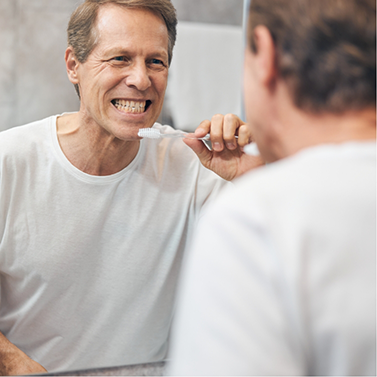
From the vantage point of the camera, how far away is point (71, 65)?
75 cm

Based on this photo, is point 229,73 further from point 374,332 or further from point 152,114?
point 374,332

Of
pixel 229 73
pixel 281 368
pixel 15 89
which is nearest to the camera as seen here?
pixel 281 368

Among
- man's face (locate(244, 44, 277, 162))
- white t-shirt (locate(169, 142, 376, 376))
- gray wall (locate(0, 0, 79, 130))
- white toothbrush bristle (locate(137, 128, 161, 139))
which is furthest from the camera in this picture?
white toothbrush bristle (locate(137, 128, 161, 139))

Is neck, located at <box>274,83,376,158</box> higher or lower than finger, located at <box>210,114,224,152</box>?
lower

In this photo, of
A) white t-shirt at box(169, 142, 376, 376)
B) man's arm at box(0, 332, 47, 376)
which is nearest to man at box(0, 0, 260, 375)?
man's arm at box(0, 332, 47, 376)

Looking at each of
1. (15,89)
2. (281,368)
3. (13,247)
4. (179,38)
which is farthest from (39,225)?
(281,368)

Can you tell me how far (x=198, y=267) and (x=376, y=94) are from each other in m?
0.22

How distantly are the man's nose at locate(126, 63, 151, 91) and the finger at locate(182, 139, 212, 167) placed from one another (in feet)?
0.48

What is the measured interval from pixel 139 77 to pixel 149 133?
11 cm

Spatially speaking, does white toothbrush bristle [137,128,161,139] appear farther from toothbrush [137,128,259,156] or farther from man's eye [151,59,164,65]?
man's eye [151,59,164,65]

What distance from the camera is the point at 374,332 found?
31 cm

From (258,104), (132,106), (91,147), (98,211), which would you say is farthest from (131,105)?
(258,104)

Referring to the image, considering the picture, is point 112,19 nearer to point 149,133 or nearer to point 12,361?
point 149,133

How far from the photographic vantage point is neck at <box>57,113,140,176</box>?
2.53ft
